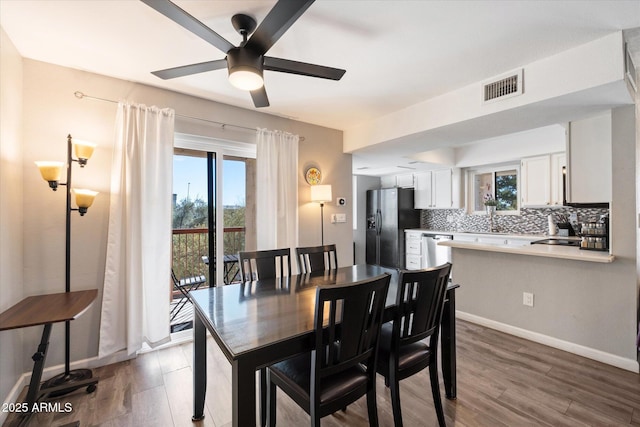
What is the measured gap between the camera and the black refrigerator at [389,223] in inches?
233

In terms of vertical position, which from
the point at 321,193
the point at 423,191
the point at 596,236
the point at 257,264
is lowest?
the point at 257,264

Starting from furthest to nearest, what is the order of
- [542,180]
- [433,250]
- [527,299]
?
1. [433,250]
2. [542,180]
3. [527,299]

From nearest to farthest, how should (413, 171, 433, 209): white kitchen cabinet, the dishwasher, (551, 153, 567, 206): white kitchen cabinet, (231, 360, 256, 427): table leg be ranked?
1. (231, 360, 256, 427): table leg
2. (551, 153, 567, 206): white kitchen cabinet
3. the dishwasher
4. (413, 171, 433, 209): white kitchen cabinet

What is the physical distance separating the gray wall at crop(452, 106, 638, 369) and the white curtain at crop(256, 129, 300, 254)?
228 cm

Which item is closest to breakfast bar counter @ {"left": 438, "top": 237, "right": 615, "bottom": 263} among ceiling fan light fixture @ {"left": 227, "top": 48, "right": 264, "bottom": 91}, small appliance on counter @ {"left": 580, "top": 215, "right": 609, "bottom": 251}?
small appliance on counter @ {"left": 580, "top": 215, "right": 609, "bottom": 251}

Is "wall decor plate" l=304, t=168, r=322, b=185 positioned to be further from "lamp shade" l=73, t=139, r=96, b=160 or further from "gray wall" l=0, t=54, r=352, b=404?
"lamp shade" l=73, t=139, r=96, b=160

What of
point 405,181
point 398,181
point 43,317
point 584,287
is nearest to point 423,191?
point 405,181

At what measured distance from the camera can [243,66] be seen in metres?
1.57

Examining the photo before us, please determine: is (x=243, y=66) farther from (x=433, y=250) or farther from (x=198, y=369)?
(x=433, y=250)

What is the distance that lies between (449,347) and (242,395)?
151cm

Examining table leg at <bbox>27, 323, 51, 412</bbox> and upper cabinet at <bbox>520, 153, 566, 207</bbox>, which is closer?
table leg at <bbox>27, 323, 51, 412</bbox>

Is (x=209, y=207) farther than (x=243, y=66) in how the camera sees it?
Yes

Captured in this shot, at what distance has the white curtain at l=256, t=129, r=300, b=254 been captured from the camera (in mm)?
3227

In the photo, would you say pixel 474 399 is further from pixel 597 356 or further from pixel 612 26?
pixel 612 26
